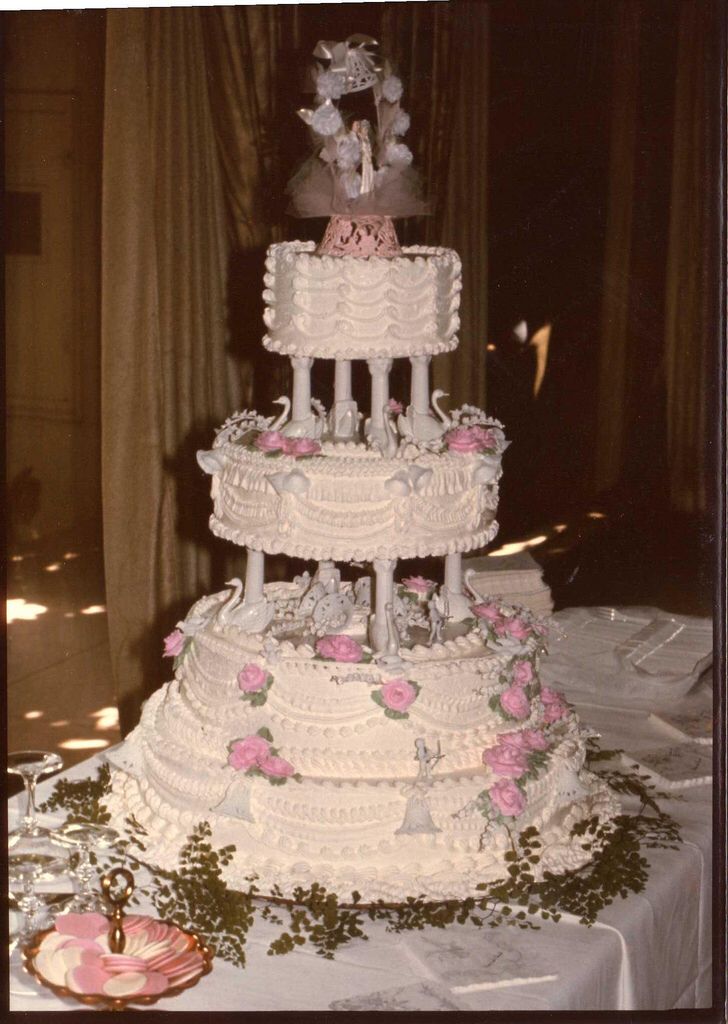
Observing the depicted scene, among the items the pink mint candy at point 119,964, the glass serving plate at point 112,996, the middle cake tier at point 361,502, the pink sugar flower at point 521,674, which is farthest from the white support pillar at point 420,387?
the pink mint candy at point 119,964

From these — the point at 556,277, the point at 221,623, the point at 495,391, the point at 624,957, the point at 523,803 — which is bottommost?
the point at 624,957

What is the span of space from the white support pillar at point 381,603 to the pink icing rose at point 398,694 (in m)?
0.18

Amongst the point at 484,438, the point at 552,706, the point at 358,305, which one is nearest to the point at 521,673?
the point at 552,706

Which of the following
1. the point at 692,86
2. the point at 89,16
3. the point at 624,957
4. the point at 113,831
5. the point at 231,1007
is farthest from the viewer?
the point at 692,86

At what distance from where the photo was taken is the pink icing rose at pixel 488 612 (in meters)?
5.12

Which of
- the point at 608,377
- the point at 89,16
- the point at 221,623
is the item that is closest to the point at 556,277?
the point at 608,377

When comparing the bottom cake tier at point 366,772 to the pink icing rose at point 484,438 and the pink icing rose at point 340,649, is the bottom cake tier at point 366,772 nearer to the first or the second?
the pink icing rose at point 340,649

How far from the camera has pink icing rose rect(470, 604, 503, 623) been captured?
5.12 meters

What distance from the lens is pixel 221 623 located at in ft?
16.6

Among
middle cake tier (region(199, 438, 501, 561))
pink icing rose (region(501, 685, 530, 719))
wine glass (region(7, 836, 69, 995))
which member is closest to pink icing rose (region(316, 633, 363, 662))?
middle cake tier (region(199, 438, 501, 561))

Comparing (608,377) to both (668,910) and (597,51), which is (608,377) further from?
(668,910)

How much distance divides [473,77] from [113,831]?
4.90 m

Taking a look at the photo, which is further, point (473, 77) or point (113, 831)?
point (473, 77)

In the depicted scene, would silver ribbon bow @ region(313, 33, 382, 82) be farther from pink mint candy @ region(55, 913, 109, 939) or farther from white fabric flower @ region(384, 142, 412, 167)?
pink mint candy @ region(55, 913, 109, 939)
